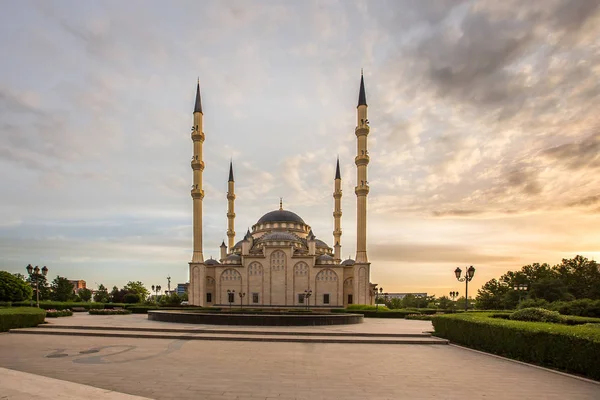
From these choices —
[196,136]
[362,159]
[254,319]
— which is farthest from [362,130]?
[254,319]

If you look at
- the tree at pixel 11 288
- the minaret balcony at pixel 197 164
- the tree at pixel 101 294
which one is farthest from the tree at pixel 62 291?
the minaret balcony at pixel 197 164

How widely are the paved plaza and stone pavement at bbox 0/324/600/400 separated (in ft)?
0.06

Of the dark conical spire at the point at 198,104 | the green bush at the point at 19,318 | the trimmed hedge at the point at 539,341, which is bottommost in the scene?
the green bush at the point at 19,318

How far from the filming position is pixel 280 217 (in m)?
55.2

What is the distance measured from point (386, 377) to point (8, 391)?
7212 millimetres

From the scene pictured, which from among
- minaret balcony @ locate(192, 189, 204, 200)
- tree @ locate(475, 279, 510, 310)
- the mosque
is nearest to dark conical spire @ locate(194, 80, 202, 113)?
the mosque

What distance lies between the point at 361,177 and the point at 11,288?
3470 cm

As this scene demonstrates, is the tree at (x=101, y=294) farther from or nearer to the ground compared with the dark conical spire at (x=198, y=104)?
nearer to the ground

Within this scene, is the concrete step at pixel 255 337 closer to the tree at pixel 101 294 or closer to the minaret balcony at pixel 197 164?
the minaret balcony at pixel 197 164

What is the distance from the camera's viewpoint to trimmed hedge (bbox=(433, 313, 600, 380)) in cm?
814

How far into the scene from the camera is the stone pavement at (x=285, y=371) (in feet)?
23.0

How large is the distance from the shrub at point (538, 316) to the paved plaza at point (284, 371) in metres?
2.61

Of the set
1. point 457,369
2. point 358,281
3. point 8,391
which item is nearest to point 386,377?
point 457,369

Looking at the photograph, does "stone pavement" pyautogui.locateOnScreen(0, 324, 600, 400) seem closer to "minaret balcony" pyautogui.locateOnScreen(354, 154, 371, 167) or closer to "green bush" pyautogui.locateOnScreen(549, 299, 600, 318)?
"green bush" pyautogui.locateOnScreen(549, 299, 600, 318)
